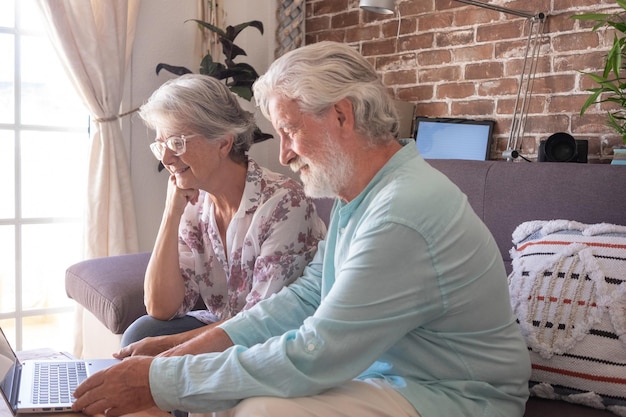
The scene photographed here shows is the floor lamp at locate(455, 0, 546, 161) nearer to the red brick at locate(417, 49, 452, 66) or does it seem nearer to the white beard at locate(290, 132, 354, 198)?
the red brick at locate(417, 49, 452, 66)

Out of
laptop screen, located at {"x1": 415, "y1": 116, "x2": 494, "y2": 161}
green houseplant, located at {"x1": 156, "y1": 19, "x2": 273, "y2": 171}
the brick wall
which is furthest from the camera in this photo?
green houseplant, located at {"x1": 156, "y1": 19, "x2": 273, "y2": 171}

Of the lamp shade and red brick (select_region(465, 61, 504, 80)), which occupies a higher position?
the lamp shade

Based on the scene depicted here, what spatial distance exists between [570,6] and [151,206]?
7.25 feet

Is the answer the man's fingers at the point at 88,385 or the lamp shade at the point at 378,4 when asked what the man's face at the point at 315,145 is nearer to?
the man's fingers at the point at 88,385

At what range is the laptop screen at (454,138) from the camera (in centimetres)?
314

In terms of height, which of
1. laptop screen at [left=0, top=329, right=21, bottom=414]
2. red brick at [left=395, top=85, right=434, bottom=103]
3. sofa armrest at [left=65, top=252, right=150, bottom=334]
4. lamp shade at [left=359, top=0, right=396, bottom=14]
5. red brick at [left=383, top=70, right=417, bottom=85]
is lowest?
sofa armrest at [left=65, top=252, right=150, bottom=334]

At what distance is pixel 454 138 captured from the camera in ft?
Result: 10.5

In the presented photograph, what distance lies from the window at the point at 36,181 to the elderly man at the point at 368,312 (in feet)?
7.59

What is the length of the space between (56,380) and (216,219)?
2.38 ft

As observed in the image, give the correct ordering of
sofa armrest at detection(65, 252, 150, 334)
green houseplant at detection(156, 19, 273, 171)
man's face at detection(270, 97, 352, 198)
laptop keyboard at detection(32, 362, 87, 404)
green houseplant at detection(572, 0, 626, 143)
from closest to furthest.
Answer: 1. laptop keyboard at detection(32, 362, 87, 404)
2. man's face at detection(270, 97, 352, 198)
3. green houseplant at detection(572, 0, 626, 143)
4. sofa armrest at detection(65, 252, 150, 334)
5. green houseplant at detection(156, 19, 273, 171)

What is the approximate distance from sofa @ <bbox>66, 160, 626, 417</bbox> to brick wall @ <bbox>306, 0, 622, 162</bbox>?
772 millimetres

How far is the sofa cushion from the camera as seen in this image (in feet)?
5.28

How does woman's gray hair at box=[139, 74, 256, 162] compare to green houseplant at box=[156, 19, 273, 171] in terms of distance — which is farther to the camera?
green houseplant at box=[156, 19, 273, 171]

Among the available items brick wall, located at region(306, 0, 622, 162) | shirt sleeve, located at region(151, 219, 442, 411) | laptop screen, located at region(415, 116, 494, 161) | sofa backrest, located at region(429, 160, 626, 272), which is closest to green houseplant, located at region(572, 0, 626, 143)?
brick wall, located at region(306, 0, 622, 162)
